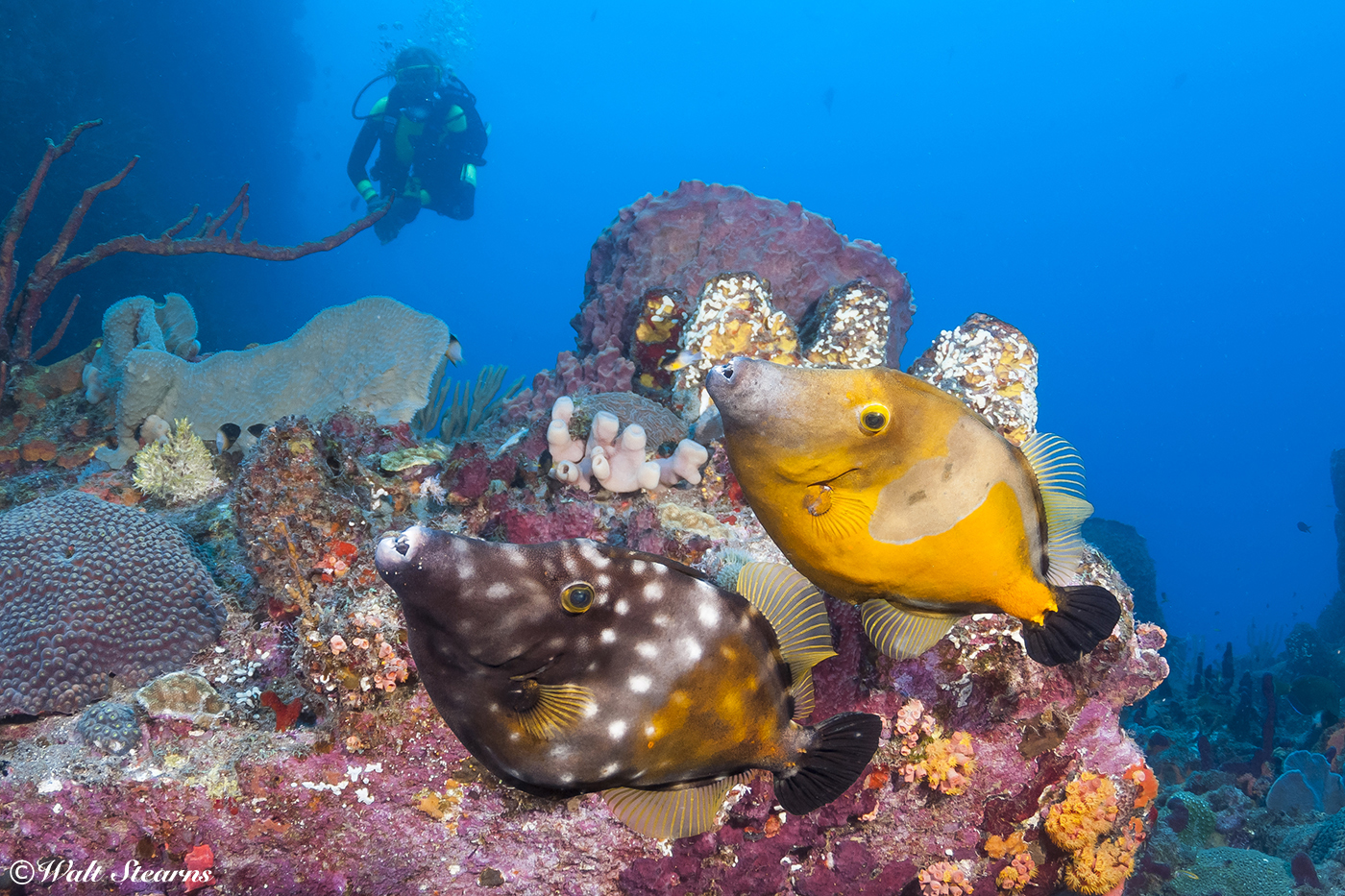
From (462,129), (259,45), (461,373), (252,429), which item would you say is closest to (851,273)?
(252,429)

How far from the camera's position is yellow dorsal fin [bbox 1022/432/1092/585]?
1782 mm

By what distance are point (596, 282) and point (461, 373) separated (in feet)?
205

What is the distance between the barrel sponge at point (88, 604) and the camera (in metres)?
3.19

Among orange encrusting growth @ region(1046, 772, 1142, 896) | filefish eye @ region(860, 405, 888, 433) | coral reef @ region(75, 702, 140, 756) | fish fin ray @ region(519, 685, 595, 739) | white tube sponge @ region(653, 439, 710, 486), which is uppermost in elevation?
filefish eye @ region(860, 405, 888, 433)

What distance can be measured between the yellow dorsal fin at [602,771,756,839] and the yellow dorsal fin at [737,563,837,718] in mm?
349

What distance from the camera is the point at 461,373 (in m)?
67.1

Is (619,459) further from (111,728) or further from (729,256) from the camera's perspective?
(729,256)

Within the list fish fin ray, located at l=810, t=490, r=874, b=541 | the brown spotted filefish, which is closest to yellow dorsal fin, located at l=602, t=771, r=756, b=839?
the brown spotted filefish

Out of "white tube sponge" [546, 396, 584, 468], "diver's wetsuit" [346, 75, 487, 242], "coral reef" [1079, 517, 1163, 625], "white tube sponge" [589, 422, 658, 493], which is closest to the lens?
"white tube sponge" [589, 422, 658, 493]

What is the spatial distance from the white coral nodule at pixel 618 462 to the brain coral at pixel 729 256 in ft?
9.62

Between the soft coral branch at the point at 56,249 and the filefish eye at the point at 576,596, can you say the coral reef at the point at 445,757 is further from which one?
the soft coral branch at the point at 56,249

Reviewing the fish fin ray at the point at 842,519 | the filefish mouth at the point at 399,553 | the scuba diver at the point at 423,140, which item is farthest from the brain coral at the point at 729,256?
the scuba diver at the point at 423,140

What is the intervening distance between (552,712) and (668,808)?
1.83 feet

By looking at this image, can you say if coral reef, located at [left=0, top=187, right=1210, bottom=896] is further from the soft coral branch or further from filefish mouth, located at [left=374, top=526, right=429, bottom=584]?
the soft coral branch
